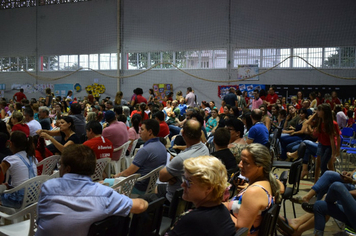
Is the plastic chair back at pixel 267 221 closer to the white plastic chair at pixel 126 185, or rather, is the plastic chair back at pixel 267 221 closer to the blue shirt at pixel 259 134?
the white plastic chair at pixel 126 185

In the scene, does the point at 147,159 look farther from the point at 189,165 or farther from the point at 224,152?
the point at 189,165

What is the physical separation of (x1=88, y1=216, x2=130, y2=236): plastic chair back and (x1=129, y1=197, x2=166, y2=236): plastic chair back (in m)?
0.09

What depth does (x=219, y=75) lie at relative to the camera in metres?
17.4

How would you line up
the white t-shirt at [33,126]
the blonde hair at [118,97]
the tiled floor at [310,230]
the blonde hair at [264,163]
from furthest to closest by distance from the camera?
the blonde hair at [118,97] < the white t-shirt at [33,126] < the tiled floor at [310,230] < the blonde hair at [264,163]

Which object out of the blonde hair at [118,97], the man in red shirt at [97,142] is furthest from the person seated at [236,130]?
the blonde hair at [118,97]

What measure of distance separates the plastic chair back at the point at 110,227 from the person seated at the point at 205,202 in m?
0.35

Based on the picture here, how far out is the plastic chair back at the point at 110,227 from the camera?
2.15 meters

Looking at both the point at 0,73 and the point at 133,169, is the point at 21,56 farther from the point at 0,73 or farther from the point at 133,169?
the point at 133,169

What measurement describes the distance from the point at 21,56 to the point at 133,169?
1962 centimetres

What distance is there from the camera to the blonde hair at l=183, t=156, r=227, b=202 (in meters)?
2.11

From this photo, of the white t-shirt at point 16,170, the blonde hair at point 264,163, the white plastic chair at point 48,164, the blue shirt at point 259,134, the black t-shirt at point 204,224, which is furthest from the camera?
the blue shirt at point 259,134

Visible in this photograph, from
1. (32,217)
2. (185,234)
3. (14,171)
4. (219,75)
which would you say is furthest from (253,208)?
(219,75)

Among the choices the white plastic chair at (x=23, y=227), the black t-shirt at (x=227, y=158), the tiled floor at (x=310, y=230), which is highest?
the black t-shirt at (x=227, y=158)

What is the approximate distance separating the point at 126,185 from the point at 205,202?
181 cm
